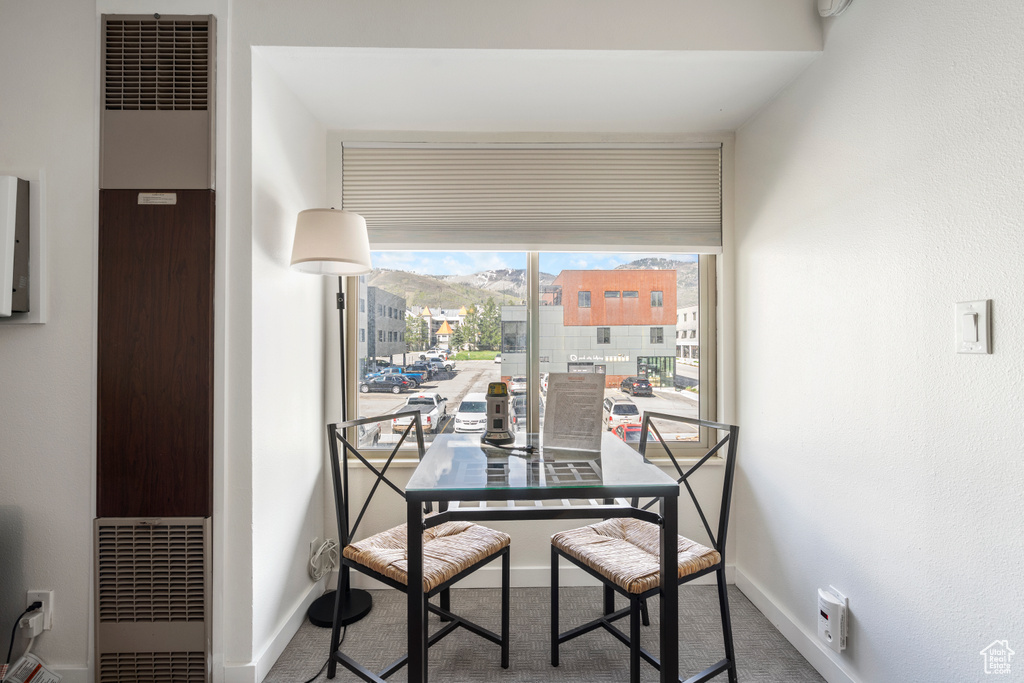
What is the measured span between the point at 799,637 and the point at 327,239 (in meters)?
2.48

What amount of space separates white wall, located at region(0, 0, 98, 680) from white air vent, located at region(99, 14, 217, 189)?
10 centimetres

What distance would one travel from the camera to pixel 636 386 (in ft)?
8.75

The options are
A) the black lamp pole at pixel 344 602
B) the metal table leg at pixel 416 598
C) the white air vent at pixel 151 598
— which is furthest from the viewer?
the black lamp pole at pixel 344 602

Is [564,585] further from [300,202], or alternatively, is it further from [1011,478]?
[300,202]

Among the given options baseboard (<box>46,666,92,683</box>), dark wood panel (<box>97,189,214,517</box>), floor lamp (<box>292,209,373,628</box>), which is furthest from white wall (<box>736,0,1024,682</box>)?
baseboard (<box>46,666,92,683</box>)

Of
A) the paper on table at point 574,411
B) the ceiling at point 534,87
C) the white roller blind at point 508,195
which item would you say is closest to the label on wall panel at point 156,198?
the ceiling at point 534,87

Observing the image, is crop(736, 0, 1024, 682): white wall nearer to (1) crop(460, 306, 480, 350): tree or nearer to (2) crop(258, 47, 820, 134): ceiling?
(2) crop(258, 47, 820, 134): ceiling

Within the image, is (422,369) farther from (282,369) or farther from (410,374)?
(282,369)

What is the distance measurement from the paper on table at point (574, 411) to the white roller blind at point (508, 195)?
0.95m

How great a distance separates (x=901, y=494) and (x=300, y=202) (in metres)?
2.54

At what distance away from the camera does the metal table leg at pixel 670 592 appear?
149 cm

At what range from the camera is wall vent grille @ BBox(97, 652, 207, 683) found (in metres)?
1.70

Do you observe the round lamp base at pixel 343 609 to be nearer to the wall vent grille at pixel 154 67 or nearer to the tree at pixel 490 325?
the tree at pixel 490 325

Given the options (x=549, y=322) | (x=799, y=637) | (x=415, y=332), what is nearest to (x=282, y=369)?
(x=415, y=332)
